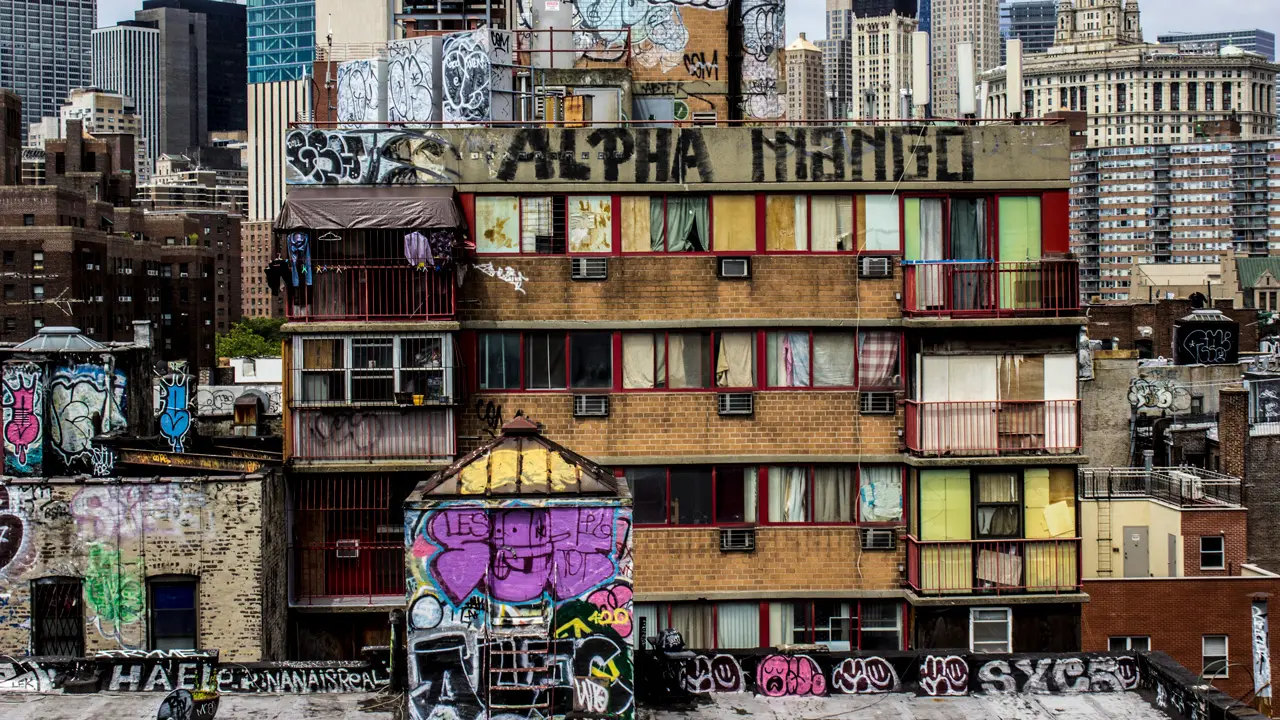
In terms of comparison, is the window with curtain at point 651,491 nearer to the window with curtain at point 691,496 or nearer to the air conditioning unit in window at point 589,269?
the window with curtain at point 691,496

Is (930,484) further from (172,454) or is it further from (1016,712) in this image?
Answer: (172,454)

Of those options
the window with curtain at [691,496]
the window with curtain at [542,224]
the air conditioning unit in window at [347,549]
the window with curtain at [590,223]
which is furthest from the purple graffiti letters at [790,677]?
the window with curtain at [542,224]

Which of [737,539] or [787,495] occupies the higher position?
[787,495]

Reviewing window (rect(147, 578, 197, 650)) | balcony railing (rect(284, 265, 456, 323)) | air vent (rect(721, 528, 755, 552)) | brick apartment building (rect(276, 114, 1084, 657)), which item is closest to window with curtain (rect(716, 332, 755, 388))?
brick apartment building (rect(276, 114, 1084, 657))

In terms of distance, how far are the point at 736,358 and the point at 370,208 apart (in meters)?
7.82

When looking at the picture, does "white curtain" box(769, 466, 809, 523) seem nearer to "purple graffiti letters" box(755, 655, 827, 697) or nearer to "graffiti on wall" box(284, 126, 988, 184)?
"graffiti on wall" box(284, 126, 988, 184)

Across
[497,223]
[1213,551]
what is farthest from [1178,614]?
[497,223]

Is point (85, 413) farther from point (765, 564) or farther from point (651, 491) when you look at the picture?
point (765, 564)

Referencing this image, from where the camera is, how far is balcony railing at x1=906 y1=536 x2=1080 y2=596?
33906mm

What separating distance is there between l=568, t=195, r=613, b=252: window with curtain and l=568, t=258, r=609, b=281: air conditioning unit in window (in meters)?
0.24

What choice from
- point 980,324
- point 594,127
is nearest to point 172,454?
point 594,127

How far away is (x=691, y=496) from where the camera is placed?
112ft

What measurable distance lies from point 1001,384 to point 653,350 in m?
6.96

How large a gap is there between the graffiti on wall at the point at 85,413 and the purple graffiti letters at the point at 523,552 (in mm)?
12617
